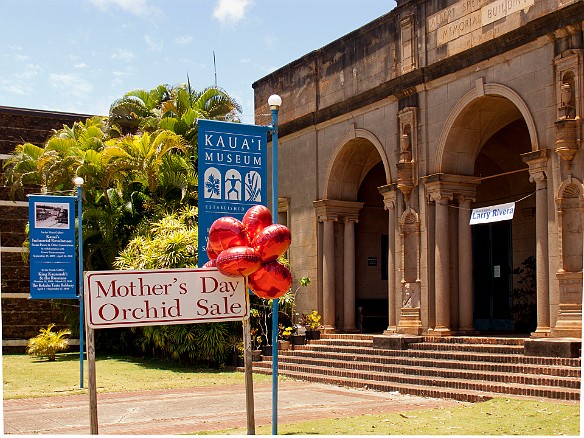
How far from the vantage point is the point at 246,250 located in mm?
8750

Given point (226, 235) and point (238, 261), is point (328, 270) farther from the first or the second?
point (238, 261)

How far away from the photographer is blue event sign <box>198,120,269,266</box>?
403 inches

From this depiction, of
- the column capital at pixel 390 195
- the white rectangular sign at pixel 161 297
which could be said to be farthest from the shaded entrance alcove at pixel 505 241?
the white rectangular sign at pixel 161 297

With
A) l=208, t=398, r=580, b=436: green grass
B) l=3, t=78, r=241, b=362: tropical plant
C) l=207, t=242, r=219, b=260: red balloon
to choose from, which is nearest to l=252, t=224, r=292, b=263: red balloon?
l=207, t=242, r=219, b=260: red balloon

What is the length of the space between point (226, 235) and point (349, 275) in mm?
13145

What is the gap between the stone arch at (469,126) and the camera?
17375mm

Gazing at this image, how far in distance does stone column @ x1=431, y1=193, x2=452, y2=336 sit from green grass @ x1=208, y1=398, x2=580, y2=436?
19.8ft

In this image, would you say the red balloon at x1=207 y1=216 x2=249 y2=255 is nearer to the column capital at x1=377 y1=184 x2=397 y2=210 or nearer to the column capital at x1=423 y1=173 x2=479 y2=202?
the column capital at x1=423 y1=173 x2=479 y2=202

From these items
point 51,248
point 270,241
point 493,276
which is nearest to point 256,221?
point 270,241

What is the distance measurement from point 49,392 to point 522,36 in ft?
36.7

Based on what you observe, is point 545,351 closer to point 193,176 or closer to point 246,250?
point 246,250

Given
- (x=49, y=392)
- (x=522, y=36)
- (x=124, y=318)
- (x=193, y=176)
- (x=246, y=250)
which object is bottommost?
(x=49, y=392)

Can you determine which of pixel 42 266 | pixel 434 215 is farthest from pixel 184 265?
pixel 434 215

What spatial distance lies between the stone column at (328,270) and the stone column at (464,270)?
4504 mm
